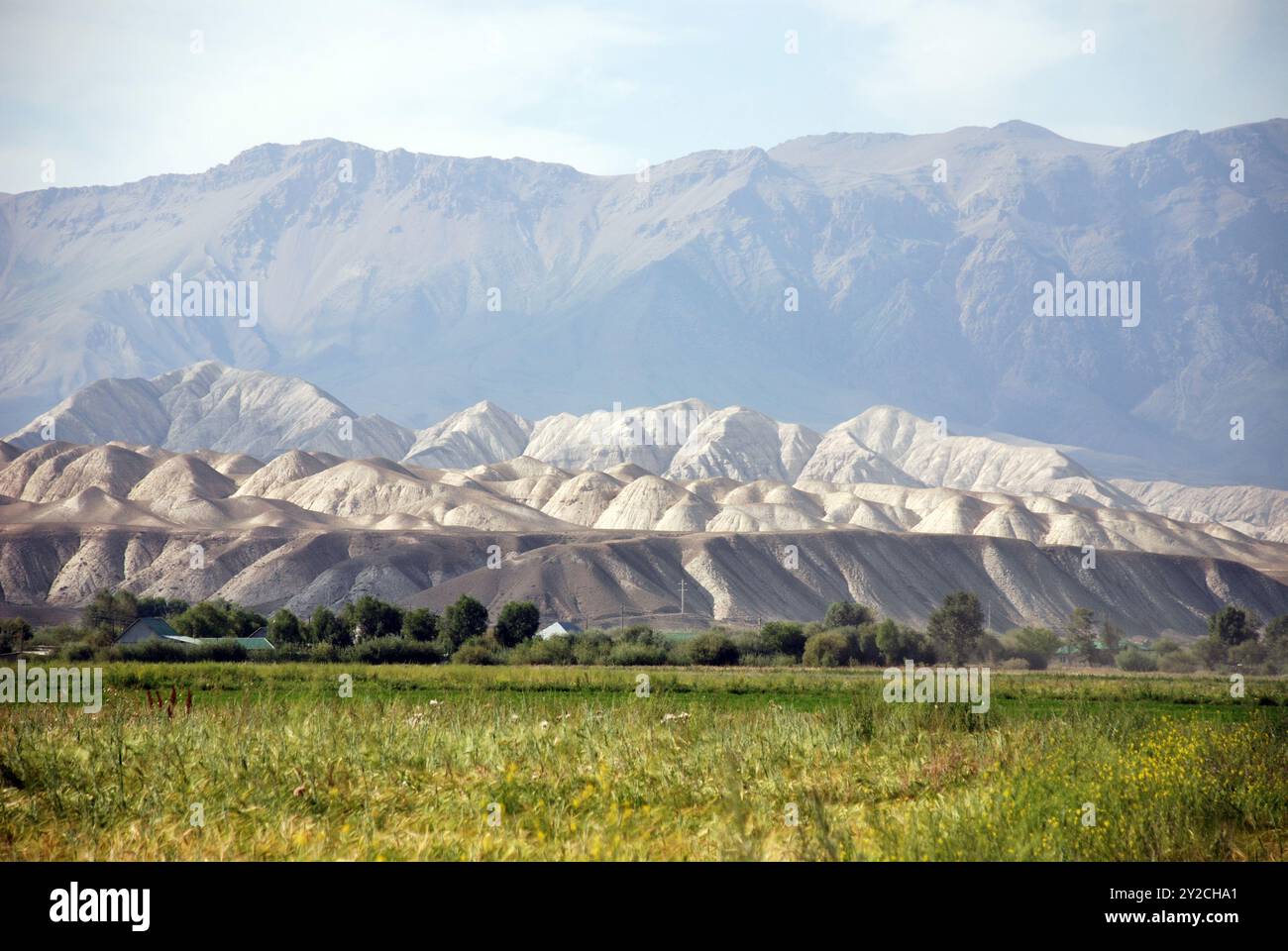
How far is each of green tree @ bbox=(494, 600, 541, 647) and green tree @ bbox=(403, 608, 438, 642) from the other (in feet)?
13.2

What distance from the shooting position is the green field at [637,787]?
12078 mm

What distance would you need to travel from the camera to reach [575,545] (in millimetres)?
120188

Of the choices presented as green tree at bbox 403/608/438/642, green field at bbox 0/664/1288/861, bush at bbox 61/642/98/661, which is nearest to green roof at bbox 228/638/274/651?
bush at bbox 61/642/98/661

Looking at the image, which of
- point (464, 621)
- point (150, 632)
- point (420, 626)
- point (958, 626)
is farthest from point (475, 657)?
point (958, 626)

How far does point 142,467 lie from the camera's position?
16838cm

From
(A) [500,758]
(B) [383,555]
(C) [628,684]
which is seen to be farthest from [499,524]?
(A) [500,758]

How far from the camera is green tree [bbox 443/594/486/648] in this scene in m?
76.1

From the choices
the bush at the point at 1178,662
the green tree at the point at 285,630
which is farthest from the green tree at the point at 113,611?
the bush at the point at 1178,662

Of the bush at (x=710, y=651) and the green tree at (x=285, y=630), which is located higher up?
the green tree at (x=285, y=630)

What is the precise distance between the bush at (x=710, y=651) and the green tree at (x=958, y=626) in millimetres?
21212

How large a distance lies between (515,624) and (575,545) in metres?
40.9

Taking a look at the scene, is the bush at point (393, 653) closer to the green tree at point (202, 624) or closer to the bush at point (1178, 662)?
the green tree at point (202, 624)

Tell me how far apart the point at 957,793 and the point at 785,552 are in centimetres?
11348
